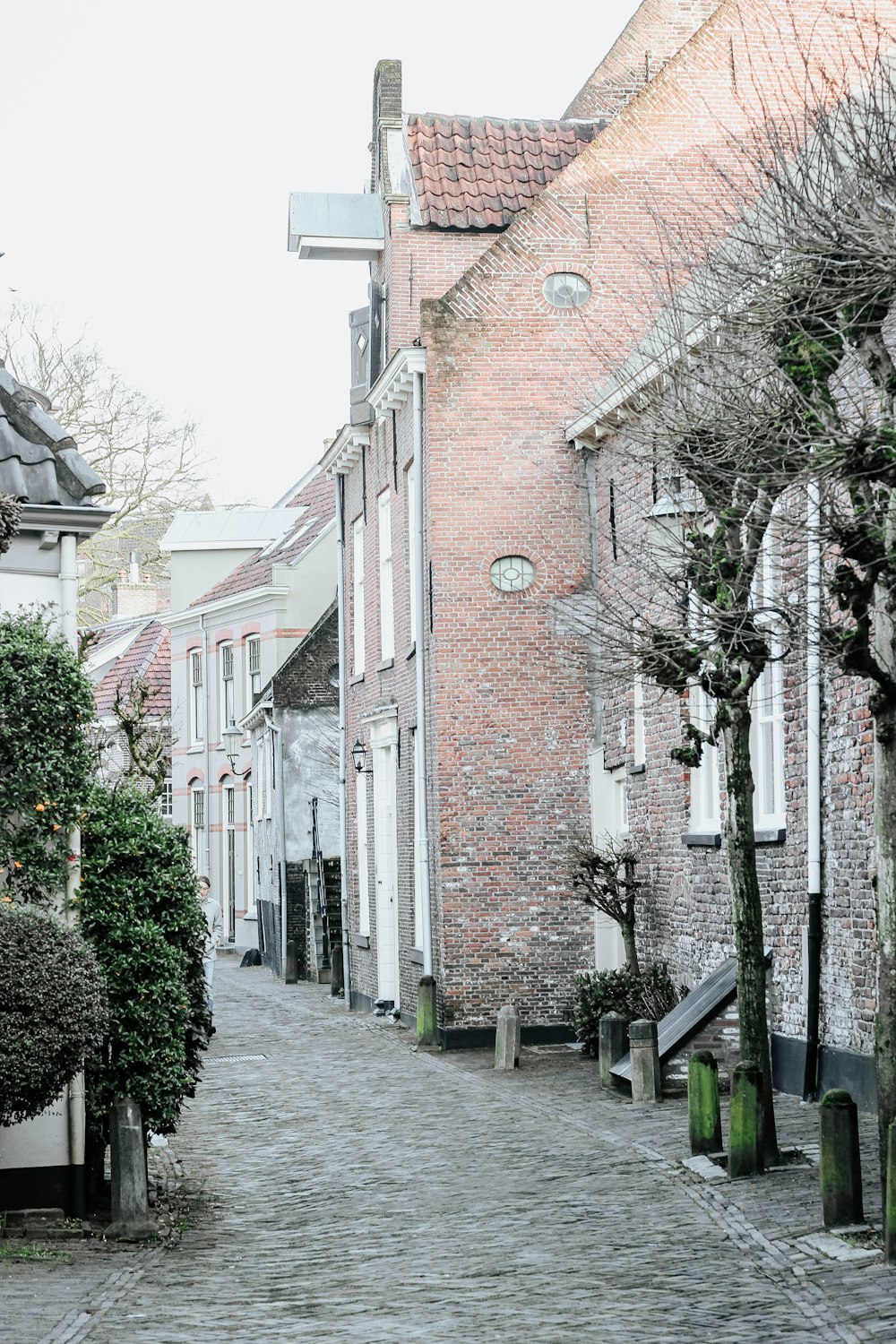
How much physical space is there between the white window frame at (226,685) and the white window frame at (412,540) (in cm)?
1887

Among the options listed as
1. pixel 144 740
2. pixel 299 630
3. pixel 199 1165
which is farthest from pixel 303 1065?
pixel 144 740

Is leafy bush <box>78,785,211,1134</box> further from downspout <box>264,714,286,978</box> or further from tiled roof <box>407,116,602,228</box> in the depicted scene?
downspout <box>264,714,286,978</box>

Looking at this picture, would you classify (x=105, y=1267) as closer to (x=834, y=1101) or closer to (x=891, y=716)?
(x=834, y=1101)

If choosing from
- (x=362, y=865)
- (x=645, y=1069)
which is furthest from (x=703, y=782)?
(x=362, y=865)

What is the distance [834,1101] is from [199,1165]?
5560mm

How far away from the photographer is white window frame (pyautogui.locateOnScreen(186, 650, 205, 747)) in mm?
41875

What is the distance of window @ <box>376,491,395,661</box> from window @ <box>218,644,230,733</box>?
55.9 ft

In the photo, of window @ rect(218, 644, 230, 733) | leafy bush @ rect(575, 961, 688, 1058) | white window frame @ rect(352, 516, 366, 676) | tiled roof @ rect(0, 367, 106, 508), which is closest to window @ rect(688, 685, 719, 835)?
leafy bush @ rect(575, 961, 688, 1058)

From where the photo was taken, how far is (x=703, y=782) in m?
16.3

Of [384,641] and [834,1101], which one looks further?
[384,641]

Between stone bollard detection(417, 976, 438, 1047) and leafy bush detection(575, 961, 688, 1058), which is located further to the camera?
stone bollard detection(417, 976, 438, 1047)

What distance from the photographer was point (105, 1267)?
8828mm

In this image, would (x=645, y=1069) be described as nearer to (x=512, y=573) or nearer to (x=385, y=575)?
(x=512, y=573)

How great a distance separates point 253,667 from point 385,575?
53.5 feet
